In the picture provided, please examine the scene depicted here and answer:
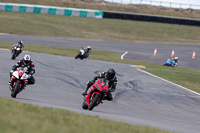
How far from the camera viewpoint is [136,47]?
135ft

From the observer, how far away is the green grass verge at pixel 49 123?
228 inches

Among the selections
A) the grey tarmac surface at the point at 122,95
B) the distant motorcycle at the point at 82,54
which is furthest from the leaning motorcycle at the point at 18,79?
the distant motorcycle at the point at 82,54

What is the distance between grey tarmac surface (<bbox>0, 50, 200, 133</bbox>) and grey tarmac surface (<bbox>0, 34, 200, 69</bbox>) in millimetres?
11778

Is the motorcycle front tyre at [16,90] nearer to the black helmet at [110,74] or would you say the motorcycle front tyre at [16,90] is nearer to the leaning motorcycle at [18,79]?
the leaning motorcycle at [18,79]

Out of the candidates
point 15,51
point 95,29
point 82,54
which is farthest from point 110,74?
point 95,29

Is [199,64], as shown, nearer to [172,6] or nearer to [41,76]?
[41,76]

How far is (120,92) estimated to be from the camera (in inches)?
642

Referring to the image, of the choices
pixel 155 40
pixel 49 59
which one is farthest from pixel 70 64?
pixel 155 40

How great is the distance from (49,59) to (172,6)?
51397 mm

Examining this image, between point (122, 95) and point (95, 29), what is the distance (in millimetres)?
35193

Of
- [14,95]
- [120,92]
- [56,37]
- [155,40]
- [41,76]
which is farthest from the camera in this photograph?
[155,40]

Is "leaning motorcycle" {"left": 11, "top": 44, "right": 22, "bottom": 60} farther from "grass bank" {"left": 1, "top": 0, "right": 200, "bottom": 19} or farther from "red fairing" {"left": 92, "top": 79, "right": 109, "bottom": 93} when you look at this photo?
"grass bank" {"left": 1, "top": 0, "right": 200, "bottom": 19}

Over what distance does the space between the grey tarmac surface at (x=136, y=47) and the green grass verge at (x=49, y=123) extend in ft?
82.2

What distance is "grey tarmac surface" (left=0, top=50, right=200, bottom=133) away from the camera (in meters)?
11.6
